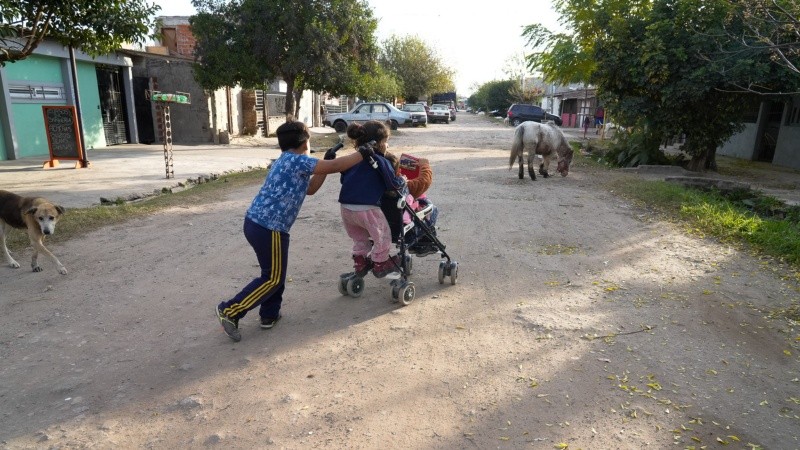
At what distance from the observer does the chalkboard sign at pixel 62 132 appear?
11453 millimetres

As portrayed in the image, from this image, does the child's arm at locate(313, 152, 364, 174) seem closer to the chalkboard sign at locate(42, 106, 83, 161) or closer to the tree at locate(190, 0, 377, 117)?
the chalkboard sign at locate(42, 106, 83, 161)

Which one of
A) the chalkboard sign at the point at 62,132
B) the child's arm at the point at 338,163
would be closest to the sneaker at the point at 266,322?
the child's arm at the point at 338,163

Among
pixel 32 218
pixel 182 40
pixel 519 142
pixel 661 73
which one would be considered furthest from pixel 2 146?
pixel 661 73

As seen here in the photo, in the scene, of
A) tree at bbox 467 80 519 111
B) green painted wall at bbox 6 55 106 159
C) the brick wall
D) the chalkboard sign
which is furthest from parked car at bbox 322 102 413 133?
tree at bbox 467 80 519 111

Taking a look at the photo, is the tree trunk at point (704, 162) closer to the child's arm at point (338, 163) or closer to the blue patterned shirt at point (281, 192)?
the child's arm at point (338, 163)

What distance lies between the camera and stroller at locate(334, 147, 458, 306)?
409 cm

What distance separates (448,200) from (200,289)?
16.3 feet

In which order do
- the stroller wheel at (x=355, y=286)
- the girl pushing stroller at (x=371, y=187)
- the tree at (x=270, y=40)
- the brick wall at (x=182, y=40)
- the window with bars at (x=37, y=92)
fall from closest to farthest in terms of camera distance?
the girl pushing stroller at (x=371, y=187)
the stroller wheel at (x=355, y=286)
the window with bars at (x=37, y=92)
the tree at (x=270, y=40)
the brick wall at (x=182, y=40)

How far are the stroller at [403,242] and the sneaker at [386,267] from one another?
0.05 meters

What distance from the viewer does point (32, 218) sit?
482cm

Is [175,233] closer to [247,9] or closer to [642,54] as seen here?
[642,54]

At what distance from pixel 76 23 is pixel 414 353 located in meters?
7.55

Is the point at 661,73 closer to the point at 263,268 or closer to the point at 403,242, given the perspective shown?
the point at 403,242

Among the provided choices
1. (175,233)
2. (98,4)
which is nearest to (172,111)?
(98,4)
